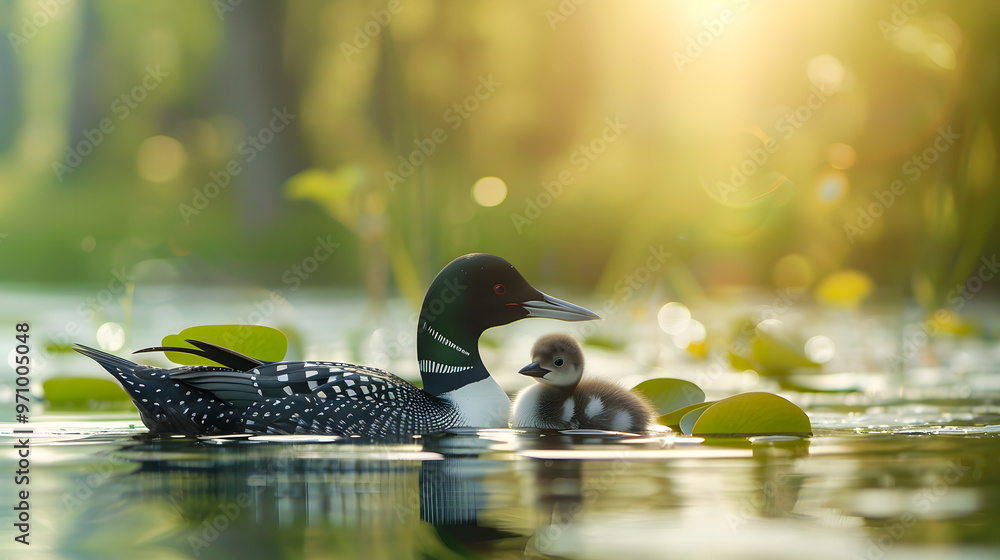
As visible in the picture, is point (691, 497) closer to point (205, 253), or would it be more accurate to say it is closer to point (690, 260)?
point (690, 260)

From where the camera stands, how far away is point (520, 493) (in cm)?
227

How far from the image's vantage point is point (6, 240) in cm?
1073

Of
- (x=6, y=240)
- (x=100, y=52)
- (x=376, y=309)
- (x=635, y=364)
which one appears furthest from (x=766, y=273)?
(x=6, y=240)

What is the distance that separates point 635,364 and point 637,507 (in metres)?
3.33

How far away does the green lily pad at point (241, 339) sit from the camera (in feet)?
11.4

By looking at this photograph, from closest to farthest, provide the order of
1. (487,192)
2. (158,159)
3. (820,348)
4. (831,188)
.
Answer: (487,192) < (831,188) < (820,348) < (158,159)

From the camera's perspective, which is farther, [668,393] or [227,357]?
[668,393]

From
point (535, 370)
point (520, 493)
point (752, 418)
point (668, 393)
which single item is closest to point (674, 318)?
point (668, 393)

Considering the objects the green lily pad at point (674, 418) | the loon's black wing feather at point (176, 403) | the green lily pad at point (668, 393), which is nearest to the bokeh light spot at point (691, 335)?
the green lily pad at point (668, 393)

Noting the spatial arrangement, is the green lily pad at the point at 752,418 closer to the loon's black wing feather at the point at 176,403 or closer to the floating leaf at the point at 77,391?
the loon's black wing feather at the point at 176,403

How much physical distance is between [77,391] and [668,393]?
2339mm

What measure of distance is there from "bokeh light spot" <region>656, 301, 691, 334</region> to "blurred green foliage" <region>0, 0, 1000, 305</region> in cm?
28

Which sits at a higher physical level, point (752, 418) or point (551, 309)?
point (551, 309)

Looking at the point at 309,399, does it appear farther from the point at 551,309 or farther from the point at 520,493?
the point at 520,493
